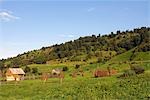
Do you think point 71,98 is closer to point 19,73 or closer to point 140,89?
point 140,89

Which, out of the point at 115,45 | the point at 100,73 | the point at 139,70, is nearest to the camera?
the point at 139,70

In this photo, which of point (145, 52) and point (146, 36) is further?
point (146, 36)

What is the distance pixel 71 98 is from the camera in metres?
27.8

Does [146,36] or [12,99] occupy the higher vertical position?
[146,36]

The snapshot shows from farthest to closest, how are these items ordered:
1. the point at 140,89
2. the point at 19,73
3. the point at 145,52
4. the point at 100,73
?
1. the point at 145,52
2. the point at 19,73
3. the point at 100,73
4. the point at 140,89

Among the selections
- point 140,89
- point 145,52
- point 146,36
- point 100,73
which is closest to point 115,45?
point 146,36

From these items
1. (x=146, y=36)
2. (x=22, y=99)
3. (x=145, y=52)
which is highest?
(x=146, y=36)

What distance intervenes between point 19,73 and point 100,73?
1461 inches

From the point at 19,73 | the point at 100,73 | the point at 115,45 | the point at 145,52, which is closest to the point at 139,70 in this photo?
the point at 100,73

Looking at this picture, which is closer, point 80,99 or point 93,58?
point 80,99

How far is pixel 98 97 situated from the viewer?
89.7 feet

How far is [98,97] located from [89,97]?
83 cm

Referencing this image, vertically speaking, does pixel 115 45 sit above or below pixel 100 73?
above

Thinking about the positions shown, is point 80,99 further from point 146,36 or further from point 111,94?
point 146,36
